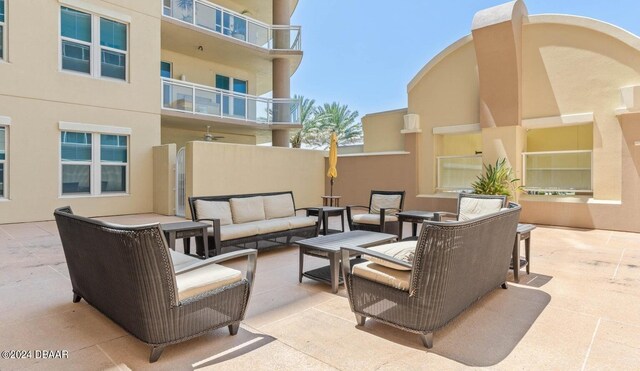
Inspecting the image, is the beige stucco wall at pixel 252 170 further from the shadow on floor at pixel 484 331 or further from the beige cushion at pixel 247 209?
the shadow on floor at pixel 484 331

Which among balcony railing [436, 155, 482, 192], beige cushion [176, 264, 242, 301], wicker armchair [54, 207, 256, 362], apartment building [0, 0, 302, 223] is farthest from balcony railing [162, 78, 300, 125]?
beige cushion [176, 264, 242, 301]

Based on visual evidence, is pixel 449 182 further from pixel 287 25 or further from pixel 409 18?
pixel 409 18

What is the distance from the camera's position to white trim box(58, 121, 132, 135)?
33.1ft

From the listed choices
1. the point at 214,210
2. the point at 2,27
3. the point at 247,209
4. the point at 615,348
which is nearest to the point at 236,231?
the point at 214,210

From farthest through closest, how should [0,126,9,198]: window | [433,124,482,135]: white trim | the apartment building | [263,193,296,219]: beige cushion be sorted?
[433,124,482,135]: white trim → the apartment building → [0,126,9,198]: window → [263,193,296,219]: beige cushion

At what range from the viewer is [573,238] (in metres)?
7.89

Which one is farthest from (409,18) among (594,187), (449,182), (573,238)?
(573,238)

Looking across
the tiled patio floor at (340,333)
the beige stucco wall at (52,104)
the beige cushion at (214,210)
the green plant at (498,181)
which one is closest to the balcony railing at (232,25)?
the beige stucco wall at (52,104)

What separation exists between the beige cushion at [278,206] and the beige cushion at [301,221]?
0.72ft

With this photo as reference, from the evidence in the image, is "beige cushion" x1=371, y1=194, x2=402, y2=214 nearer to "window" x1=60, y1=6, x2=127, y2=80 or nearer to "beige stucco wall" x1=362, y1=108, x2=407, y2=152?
"beige stucco wall" x1=362, y1=108, x2=407, y2=152

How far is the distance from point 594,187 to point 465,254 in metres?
8.50

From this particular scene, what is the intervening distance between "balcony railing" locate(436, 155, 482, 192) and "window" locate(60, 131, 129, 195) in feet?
33.0

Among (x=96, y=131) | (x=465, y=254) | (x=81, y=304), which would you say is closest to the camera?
(x=465, y=254)

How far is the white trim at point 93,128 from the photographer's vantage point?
1009 cm
